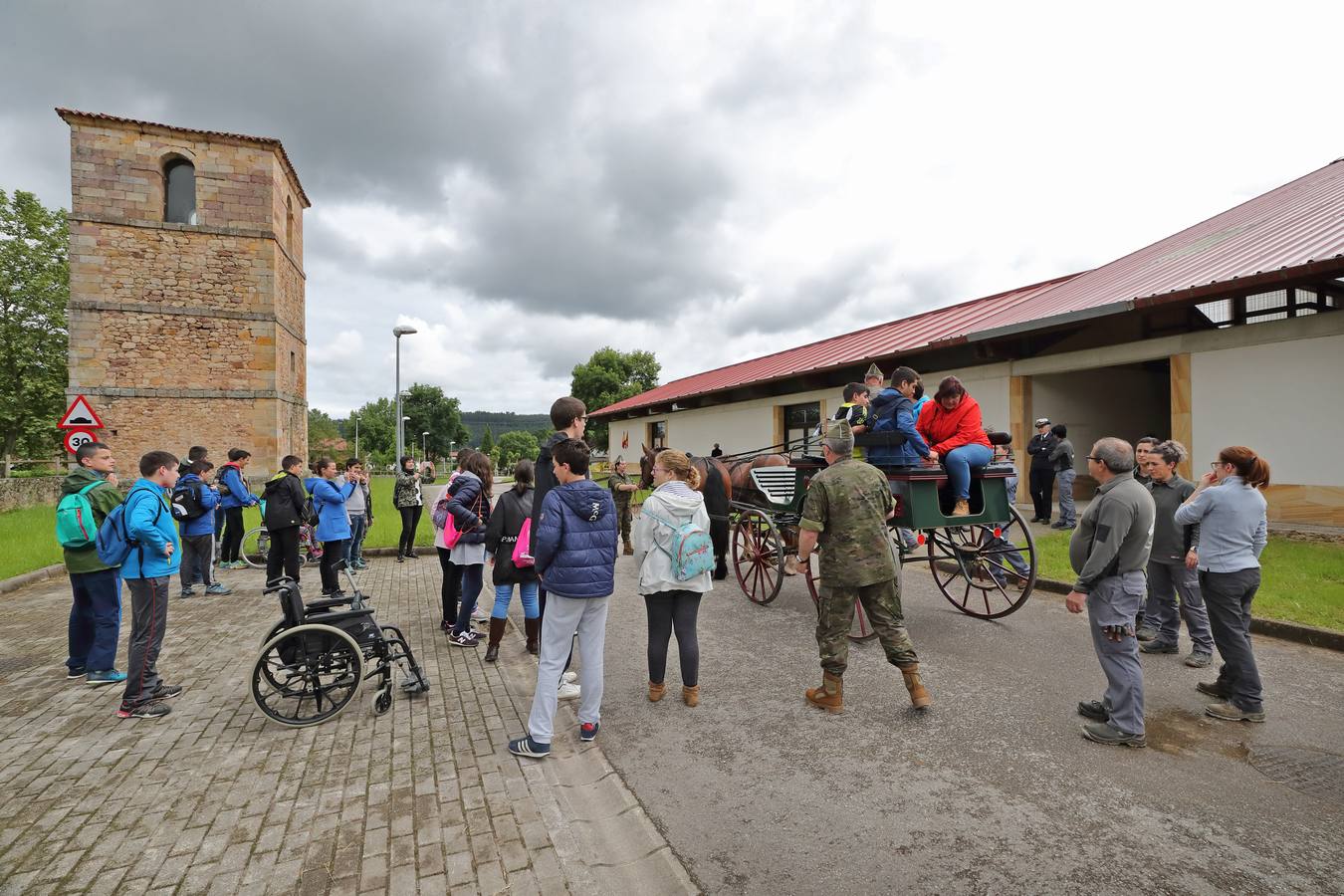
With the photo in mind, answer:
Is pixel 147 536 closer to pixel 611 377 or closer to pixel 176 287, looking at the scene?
pixel 176 287

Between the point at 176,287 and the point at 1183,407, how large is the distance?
26363mm

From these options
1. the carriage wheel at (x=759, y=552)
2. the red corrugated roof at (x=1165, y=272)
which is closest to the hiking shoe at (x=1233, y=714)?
the carriage wheel at (x=759, y=552)

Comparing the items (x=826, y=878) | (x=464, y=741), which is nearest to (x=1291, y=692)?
(x=826, y=878)

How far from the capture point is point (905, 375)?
538 cm

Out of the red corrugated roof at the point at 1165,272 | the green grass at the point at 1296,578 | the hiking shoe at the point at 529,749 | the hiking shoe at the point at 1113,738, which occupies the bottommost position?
the hiking shoe at the point at 1113,738

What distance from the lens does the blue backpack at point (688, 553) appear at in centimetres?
400

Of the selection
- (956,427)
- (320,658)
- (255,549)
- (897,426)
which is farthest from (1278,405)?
(255,549)

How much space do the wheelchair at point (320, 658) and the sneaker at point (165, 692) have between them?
61 cm

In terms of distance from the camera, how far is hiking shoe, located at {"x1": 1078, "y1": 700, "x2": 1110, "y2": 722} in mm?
3764

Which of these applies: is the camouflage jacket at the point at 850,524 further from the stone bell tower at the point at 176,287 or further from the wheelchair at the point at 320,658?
the stone bell tower at the point at 176,287

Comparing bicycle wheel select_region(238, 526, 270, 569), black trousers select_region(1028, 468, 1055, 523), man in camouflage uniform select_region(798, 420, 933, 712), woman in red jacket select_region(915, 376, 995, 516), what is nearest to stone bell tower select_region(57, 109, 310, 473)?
bicycle wheel select_region(238, 526, 270, 569)

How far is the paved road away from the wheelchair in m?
1.62

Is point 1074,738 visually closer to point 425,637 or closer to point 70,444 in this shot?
point 425,637

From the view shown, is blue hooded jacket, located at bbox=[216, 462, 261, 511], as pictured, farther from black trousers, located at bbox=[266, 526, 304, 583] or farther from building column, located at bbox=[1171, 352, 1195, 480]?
building column, located at bbox=[1171, 352, 1195, 480]
